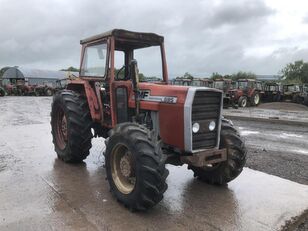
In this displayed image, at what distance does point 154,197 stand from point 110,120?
91.2 inches

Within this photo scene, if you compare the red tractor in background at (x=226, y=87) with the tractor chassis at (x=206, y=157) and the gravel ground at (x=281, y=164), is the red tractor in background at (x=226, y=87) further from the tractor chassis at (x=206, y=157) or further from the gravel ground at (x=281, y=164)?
the tractor chassis at (x=206, y=157)

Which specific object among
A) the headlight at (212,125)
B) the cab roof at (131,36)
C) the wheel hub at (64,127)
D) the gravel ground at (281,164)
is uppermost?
the cab roof at (131,36)

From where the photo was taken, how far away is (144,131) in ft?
15.5

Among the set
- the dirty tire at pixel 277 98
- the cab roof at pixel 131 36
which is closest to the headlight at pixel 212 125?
the cab roof at pixel 131 36

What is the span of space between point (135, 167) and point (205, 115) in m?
1.29

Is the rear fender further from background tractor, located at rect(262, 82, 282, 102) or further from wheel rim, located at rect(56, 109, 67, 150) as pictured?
background tractor, located at rect(262, 82, 282, 102)

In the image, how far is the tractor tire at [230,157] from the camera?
5465mm

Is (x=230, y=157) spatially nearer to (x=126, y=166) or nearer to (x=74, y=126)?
(x=126, y=166)

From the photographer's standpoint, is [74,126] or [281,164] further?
[281,164]

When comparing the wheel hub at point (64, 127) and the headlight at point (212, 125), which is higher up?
the headlight at point (212, 125)

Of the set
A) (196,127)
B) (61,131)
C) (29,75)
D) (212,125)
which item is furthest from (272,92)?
(29,75)

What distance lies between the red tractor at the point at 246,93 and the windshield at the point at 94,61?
811 inches

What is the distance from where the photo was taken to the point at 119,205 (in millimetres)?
4926

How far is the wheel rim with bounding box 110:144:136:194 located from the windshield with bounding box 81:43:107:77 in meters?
1.74
